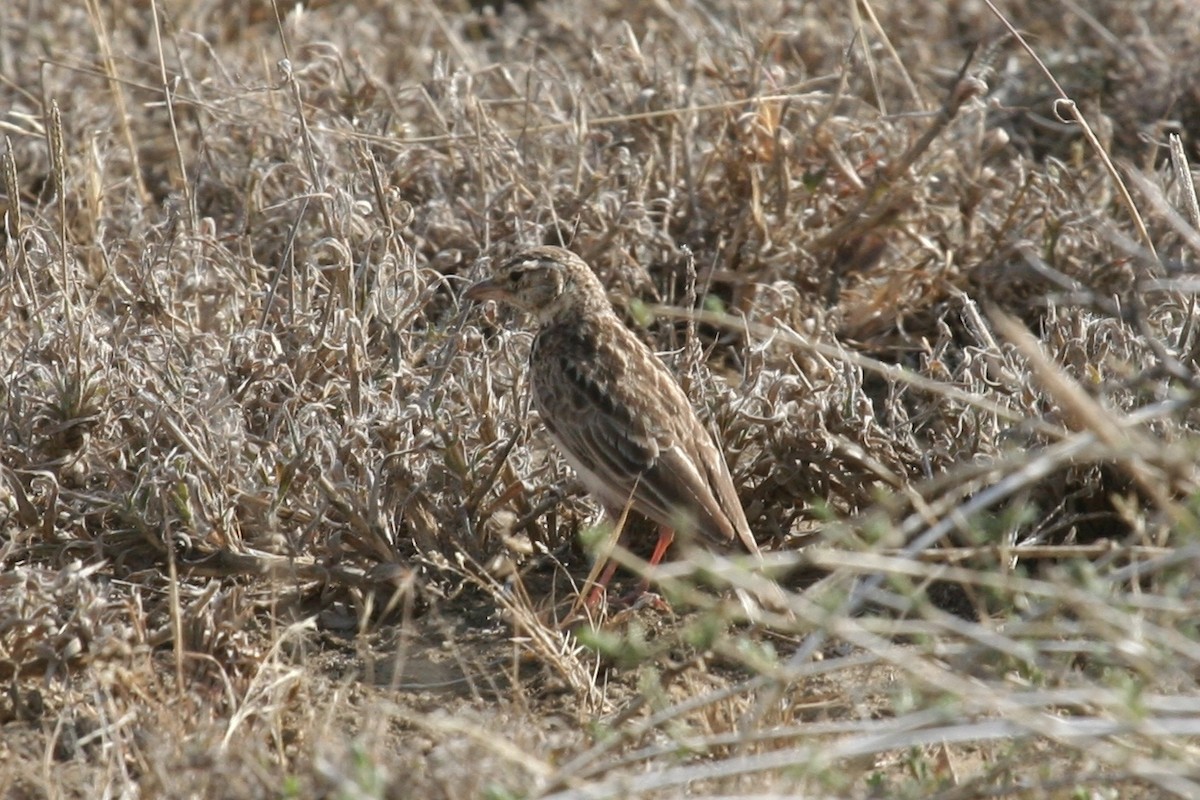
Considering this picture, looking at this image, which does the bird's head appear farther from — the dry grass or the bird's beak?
the dry grass

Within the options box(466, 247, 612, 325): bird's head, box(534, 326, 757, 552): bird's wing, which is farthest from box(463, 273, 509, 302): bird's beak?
box(534, 326, 757, 552): bird's wing

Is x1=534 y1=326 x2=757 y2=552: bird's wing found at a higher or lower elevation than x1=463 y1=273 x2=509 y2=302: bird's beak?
lower

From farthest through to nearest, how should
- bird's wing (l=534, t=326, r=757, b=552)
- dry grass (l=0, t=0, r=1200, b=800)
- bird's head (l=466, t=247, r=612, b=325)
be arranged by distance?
bird's head (l=466, t=247, r=612, b=325), bird's wing (l=534, t=326, r=757, b=552), dry grass (l=0, t=0, r=1200, b=800)

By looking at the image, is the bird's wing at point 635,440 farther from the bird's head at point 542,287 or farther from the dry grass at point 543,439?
the bird's head at point 542,287

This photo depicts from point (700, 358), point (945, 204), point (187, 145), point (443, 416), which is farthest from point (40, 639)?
point (945, 204)

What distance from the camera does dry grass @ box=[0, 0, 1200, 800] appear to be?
3758 millimetres

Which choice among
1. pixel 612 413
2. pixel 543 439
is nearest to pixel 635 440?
pixel 612 413

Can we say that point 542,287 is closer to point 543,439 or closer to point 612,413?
point 543,439

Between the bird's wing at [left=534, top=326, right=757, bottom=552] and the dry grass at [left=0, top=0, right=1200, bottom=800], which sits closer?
the dry grass at [left=0, top=0, right=1200, bottom=800]

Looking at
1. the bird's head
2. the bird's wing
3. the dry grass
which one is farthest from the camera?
the bird's head

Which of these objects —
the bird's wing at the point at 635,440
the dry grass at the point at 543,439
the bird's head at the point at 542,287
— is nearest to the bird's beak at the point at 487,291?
the bird's head at the point at 542,287

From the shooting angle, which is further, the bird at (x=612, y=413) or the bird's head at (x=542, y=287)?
the bird's head at (x=542, y=287)

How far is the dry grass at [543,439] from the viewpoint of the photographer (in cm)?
376

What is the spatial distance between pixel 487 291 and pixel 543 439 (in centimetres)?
56
